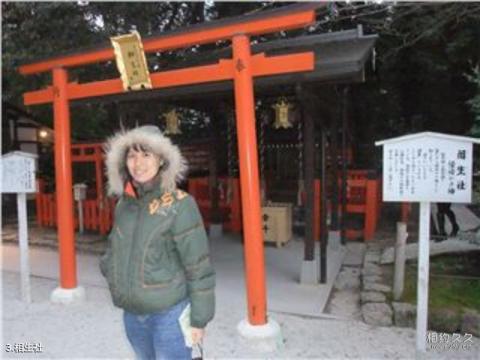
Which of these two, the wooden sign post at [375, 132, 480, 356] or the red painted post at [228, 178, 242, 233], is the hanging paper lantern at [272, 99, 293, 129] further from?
the wooden sign post at [375, 132, 480, 356]

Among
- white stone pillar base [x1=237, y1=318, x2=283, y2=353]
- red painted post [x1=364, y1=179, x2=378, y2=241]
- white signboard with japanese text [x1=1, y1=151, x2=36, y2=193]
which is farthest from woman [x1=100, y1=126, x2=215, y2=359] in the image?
red painted post [x1=364, y1=179, x2=378, y2=241]

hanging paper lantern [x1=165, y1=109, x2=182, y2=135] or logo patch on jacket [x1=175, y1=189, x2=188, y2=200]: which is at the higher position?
hanging paper lantern [x1=165, y1=109, x2=182, y2=135]

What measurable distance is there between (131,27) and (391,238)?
669 centimetres

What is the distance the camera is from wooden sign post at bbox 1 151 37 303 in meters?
5.21

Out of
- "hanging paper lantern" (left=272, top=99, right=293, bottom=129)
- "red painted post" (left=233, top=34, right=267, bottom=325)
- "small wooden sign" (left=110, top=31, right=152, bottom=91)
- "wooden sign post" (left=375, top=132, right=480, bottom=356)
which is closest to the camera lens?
"wooden sign post" (left=375, top=132, right=480, bottom=356)

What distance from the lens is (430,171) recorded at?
382cm

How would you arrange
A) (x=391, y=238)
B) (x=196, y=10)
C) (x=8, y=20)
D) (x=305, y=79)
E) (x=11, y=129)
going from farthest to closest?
(x=11, y=129), (x=196, y=10), (x=8, y=20), (x=391, y=238), (x=305, y=79)

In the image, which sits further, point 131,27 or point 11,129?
point 11,129

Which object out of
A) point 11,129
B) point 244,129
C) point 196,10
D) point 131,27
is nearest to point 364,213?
point 244,129

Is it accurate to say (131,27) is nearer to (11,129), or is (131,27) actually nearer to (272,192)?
(272,192)

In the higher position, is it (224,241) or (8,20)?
(8,20)

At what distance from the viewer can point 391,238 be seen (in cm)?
838

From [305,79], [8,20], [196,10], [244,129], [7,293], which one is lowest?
[7,293]

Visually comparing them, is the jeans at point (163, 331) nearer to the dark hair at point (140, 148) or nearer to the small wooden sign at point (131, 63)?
the dark hair at point (140, 148)
